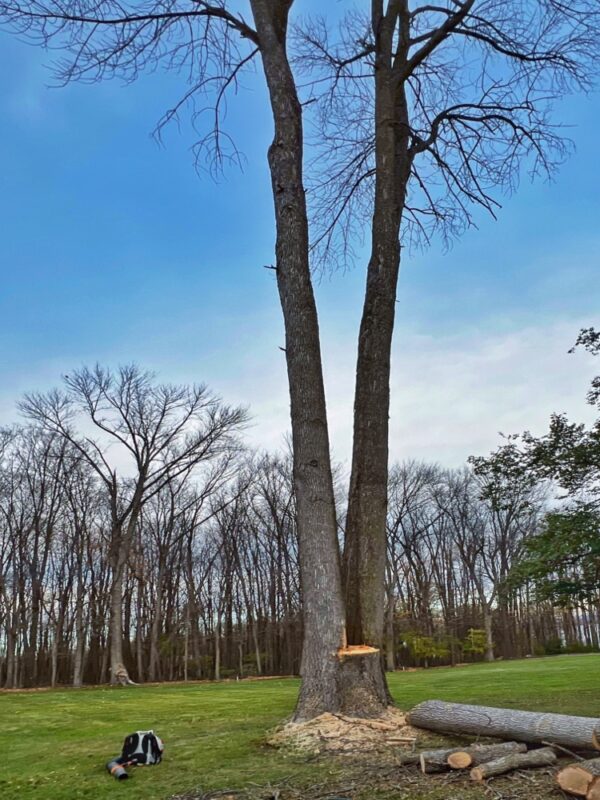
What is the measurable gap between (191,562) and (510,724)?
2882 centimetres

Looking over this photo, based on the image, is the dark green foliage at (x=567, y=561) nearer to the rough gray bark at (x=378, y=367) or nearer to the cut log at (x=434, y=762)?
the rough gray bark at (x=378, y=367)

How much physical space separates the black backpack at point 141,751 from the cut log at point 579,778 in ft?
9.49

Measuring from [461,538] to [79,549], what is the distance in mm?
23574

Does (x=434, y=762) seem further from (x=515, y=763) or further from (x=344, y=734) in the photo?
(x=344, y=734)

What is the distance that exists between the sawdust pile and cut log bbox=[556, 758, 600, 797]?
1.32 metres

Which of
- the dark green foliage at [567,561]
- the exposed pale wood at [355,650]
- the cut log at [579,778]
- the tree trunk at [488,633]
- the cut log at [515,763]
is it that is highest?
the dark green foliage at [567,561]

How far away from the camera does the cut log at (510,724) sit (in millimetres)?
3852

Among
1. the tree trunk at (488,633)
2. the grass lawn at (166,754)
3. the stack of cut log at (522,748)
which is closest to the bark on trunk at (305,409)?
the grass lawn at (166,754)

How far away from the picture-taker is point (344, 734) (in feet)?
15.1

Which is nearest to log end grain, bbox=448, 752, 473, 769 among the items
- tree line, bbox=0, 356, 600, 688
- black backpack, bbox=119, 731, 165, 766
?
black backpack, bbox=119, 731, 165, 766

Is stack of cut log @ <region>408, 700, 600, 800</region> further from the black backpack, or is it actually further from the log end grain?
the black backpack

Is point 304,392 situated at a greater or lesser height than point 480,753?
greater

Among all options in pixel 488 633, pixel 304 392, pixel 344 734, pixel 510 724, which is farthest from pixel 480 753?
pixel 488 633

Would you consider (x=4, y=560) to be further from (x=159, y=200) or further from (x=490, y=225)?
(x=490, y=225)
